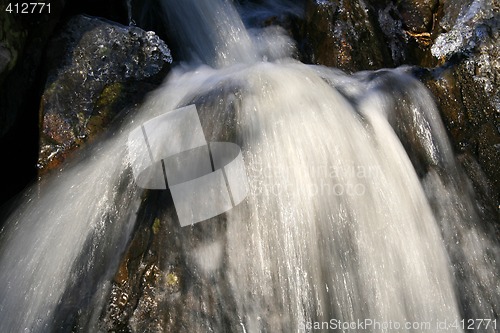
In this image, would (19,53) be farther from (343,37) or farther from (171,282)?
(343,37)

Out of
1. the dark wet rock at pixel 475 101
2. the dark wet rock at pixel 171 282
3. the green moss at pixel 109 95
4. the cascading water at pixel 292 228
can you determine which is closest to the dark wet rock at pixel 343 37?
the dark wet rock at pixel 475 101

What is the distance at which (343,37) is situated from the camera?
5086mm

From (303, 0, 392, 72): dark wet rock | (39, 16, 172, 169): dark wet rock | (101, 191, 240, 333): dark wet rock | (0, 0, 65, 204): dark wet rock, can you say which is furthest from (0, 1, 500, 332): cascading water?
(303, 0, 392, 72): dark wet rock

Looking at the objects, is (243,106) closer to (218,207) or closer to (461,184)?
(218,207)

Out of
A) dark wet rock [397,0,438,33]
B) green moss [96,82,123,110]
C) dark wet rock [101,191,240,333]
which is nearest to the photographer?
dark wet rock [101,191,240,333]

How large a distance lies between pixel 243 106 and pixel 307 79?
548 mm

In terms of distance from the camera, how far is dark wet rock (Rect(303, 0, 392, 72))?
500 centimetres

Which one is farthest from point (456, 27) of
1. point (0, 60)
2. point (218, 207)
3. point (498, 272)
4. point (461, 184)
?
point (0, 60)
